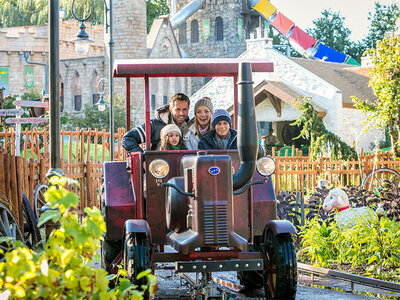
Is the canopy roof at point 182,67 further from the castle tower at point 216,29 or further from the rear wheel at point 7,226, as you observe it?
the castle tower at point 216,29

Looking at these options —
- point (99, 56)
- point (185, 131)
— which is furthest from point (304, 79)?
point (185, 131)

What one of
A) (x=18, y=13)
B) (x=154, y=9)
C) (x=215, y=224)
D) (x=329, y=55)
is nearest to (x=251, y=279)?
(x=215, y=224)

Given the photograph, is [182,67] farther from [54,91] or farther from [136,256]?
[54,91]

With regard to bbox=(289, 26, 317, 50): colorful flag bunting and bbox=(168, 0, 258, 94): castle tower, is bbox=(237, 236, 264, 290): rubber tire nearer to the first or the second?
bbox=(289, 26, 317, 50): colorful flag bunting

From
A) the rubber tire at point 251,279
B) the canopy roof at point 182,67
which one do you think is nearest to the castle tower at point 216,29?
the rubber tire at point 251,279

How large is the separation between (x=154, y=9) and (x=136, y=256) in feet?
216

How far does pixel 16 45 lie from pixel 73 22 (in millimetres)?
7550

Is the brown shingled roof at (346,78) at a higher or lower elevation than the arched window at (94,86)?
lower

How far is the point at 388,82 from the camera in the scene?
20812mm

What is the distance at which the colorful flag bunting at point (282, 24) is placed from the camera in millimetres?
58750

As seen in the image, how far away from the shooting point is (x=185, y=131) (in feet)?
24.1

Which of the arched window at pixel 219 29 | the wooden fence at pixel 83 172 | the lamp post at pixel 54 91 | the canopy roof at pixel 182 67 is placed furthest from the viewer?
the arched window at pixel 219 29

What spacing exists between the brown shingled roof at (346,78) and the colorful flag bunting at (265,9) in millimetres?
20913

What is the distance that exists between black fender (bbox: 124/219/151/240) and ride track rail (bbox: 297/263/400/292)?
119 inches
